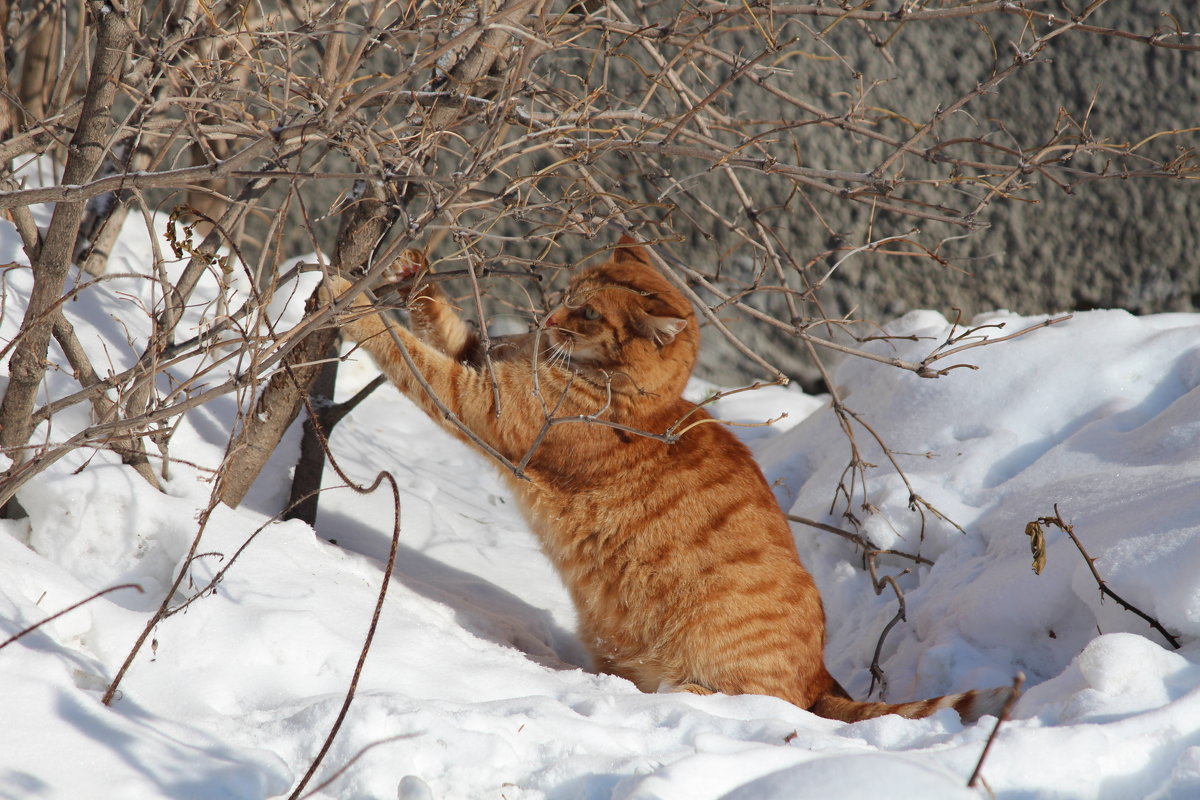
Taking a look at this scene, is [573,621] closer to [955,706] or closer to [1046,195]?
[955,706]

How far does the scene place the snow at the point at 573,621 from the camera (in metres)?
1.68

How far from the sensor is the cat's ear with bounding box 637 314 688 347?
294cm

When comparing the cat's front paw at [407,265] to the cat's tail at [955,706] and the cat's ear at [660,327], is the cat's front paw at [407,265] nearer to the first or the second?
the cat's ear at [660,327]

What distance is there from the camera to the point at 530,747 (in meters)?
1.82

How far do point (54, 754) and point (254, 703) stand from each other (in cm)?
43

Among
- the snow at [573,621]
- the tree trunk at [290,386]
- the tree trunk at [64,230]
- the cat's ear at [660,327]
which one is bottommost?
the snow at [573,621]

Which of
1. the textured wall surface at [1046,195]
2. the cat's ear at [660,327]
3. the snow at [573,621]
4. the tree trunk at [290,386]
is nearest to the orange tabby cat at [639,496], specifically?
the cat's ear at [660,327]

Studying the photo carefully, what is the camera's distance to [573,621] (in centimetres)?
355

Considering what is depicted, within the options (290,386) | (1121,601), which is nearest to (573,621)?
(290,386)

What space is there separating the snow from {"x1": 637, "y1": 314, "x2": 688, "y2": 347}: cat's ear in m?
1.05

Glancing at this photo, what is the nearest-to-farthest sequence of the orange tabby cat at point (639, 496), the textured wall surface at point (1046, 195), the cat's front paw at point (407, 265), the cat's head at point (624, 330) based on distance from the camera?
the cat's front paw at point (407, 265) → the orange tabby cat at point (639, 496) → the cat's head at point (624, 330) → the textured wall surface at point (1046, 195)

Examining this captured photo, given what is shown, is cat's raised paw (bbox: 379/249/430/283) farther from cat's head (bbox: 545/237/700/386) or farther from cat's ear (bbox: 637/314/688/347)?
cat's ear (bbox: 637/314/688/347)

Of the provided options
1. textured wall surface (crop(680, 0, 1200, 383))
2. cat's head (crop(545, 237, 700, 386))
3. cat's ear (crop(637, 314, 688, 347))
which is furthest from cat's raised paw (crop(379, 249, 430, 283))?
textured wall surface (crop(680, 0, 1200, 383))

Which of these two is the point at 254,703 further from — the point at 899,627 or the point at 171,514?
the point at 899,627
